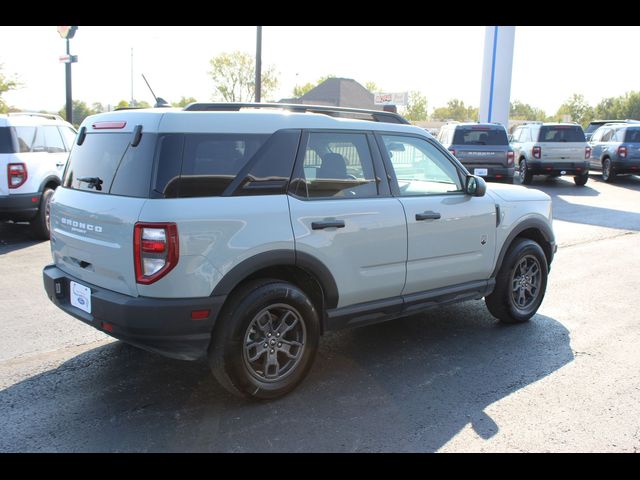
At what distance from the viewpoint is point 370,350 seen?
15.5 ft

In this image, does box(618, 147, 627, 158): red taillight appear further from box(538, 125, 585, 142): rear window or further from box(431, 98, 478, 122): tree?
box(431, 98, 478, 122): tree

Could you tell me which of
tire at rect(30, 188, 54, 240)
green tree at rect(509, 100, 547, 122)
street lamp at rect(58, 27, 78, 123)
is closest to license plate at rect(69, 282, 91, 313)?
tire at rect(30, 188, 54, 240)

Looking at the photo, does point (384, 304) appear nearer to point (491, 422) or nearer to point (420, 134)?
point (491, 422)

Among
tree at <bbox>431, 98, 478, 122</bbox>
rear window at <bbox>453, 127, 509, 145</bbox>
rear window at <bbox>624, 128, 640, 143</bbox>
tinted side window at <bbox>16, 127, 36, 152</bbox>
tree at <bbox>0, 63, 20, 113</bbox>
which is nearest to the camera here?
tinted side window at <bbox>16, 127, 36, 152</bbox>

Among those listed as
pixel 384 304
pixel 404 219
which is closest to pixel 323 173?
pixel 404 219

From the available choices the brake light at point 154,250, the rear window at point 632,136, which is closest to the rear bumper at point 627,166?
the rear window at point 632,136

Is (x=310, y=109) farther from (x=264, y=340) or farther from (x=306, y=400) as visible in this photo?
(x=306, y=400)

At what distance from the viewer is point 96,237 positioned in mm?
3596

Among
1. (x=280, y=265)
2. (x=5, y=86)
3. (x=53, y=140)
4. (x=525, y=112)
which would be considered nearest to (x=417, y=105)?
(x=525, y=112)

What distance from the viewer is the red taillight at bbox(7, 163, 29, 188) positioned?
8281 millimetres

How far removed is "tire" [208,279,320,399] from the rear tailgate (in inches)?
24.3

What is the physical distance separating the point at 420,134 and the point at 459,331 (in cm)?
179
